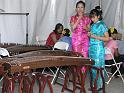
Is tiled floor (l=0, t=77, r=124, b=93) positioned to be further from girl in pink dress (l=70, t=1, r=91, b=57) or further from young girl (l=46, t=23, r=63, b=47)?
young girl (l=46, t=23, r=63, b=47)

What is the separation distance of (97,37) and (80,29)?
1.59ft

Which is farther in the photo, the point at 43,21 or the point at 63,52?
the point at 43,21

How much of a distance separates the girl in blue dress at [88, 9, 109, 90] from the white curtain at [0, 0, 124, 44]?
216 cm

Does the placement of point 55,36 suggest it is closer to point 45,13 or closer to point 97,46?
point 45,13

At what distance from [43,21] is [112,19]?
1.61 meters

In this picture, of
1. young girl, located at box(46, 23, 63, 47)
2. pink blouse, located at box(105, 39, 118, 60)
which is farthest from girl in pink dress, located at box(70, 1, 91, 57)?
young girl, located at box(46, 23, 63, 47)

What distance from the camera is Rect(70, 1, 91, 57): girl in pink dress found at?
4973 mm

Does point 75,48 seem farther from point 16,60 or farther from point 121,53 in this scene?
point 16,60

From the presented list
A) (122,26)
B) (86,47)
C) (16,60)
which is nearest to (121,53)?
(86,47)

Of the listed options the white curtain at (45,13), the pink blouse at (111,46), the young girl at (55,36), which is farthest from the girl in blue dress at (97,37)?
the white curtain at (45,13)

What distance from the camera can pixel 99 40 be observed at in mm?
Answer: 4719

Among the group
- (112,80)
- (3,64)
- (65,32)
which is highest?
(65,32)

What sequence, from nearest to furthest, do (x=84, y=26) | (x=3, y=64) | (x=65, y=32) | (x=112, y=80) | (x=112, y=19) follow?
(x=3, y=64)
(x=84, y=26)
(x=112, y=80)
(x=65, y=32)
(x=112, y=19)

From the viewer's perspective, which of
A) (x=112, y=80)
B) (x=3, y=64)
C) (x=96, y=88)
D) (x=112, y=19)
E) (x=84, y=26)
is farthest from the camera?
(x=112, y=19)
